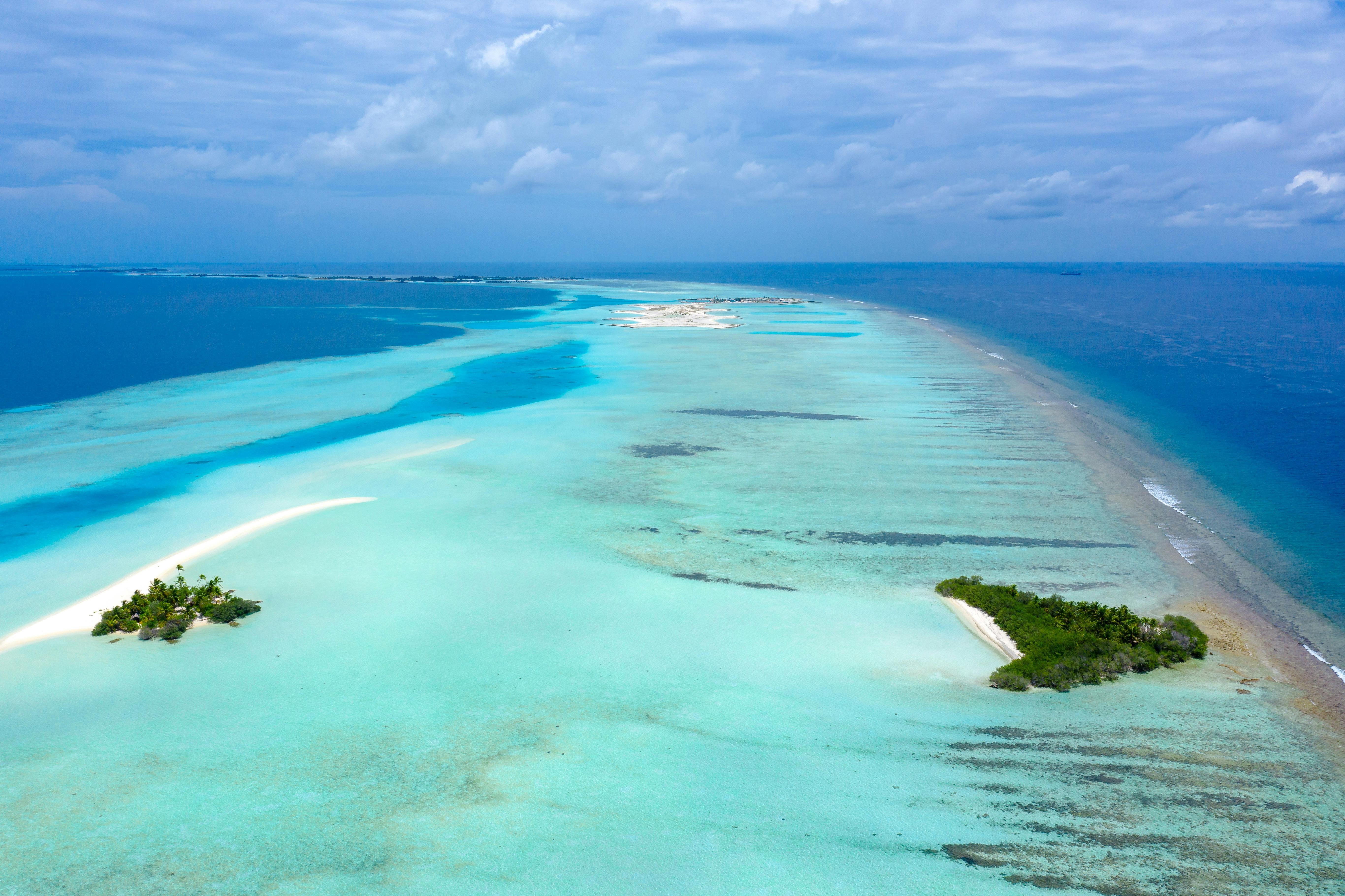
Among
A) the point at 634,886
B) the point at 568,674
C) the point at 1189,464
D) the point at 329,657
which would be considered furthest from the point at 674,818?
the point at 1189,464

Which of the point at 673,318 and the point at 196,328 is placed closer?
the point at 196,328

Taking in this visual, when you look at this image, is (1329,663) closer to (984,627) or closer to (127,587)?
(984,627)

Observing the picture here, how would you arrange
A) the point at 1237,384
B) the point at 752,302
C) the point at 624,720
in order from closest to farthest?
the point at 624,720, the point at 1237,384, the point at 752,302

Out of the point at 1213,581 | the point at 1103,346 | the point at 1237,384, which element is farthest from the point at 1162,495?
the point at 1103,346

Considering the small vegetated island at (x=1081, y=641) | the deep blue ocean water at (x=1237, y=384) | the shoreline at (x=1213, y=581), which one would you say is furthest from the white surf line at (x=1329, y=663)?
the deep blue ocean water at (x=1237, y=384)

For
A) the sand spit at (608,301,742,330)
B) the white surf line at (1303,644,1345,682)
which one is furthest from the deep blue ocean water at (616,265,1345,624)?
the sand spit at (608,301,742,330)

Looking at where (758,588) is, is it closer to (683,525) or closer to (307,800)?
(683,525)
